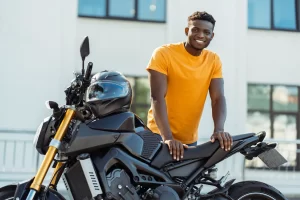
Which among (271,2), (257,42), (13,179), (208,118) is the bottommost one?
(13,179)

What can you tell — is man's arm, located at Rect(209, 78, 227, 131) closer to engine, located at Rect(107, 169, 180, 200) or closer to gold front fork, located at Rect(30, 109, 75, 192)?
engine, located at Rect(107, 169, 180, 200)

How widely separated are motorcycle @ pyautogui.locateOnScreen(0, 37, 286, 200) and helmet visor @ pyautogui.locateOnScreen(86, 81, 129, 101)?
0.14ft

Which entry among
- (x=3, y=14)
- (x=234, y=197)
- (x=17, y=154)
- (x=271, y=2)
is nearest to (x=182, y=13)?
(x=271, y=2)

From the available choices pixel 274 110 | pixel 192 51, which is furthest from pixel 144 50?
pixel 192 51

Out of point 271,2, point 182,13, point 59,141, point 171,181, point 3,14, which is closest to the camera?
point 59,141

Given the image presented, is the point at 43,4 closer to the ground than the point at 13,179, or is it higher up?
higher up

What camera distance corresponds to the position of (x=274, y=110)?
12781 mm

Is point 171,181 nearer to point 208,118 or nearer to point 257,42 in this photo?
point 208,118

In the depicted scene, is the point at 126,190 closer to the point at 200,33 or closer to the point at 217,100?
the point at 217,100

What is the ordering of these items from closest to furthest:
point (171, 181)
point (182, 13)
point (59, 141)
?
point (59, 141) < point (171, 181) < point (182, 13)

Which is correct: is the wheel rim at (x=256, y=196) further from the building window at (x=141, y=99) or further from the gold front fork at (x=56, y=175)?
the building window at (x=141, y=99)

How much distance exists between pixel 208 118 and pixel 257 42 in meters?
2.36

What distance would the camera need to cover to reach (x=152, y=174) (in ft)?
10.4

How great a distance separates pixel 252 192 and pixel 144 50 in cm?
831
